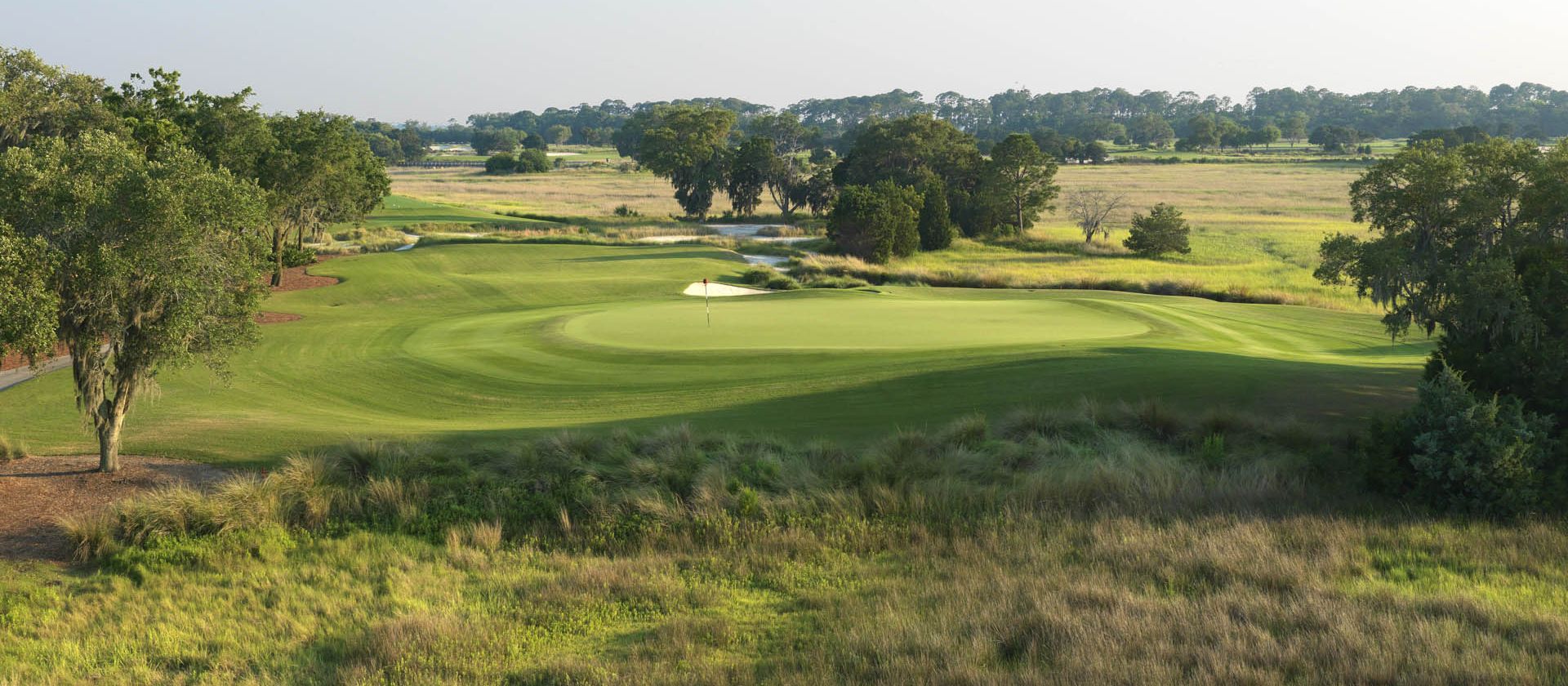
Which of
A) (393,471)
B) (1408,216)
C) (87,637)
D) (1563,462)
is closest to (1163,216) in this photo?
(1408,216)

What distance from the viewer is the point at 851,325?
25.1m

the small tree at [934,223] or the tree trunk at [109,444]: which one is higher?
the small tree at [934,223]

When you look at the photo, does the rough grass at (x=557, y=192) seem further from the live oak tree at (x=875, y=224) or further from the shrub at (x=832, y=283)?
the shrub at (x=832, y=283)

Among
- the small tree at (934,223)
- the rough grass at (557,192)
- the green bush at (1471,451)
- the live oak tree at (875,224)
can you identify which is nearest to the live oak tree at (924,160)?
the small tree at (934,223)

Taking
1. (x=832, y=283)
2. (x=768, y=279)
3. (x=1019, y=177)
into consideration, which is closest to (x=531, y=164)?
(x=1019, y=177)

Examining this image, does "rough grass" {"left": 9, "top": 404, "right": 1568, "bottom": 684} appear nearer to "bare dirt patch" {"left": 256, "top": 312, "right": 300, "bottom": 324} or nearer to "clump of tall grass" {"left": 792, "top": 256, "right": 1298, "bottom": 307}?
"bare dirt patch" {"left": 256, "top": 312, "right": 300, "bottom": 324}

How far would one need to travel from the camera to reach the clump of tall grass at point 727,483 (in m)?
10.8

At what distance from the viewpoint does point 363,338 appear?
1053 inches

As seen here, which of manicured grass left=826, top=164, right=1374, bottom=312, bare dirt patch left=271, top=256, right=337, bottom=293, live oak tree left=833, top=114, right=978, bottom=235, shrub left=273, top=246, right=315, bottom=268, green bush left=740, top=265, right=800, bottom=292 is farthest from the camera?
live oak tree left=833, top=114, right=978, bottom=235

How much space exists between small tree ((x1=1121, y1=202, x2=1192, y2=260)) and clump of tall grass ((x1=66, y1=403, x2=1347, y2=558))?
4429cm

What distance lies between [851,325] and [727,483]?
1383 centimetres

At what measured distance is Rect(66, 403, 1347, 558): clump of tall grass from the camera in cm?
1080

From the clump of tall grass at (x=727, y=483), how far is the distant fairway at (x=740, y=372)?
1.41 metres

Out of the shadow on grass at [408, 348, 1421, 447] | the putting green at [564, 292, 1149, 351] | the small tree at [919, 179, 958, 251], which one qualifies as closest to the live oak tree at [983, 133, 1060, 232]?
the small tree at [919, 179, 958, 251]
